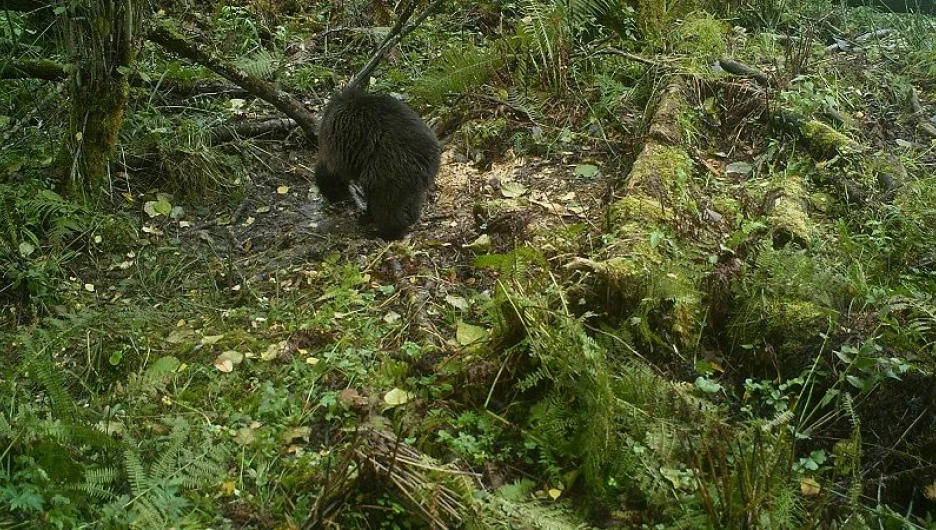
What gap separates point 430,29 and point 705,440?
5.56 meters

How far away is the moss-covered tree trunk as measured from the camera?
451 cm

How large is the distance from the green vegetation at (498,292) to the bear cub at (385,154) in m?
0.24

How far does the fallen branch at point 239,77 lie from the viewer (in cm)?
536

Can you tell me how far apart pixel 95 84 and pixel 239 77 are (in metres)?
1.09

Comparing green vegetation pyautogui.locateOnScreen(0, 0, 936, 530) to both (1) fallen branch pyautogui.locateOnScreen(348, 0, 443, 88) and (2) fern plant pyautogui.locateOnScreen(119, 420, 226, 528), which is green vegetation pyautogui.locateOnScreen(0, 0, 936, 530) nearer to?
(2) fern plant pyautogui.locateOnScreen(119, 420, 226, 528)

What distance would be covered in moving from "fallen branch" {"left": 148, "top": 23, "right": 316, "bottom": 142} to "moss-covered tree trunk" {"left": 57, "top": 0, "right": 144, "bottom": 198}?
0.58 m

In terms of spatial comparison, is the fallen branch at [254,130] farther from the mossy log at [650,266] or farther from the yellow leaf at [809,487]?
the yellow leaf at [809,487]

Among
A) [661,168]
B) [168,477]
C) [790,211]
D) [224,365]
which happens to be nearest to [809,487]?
[790,211]

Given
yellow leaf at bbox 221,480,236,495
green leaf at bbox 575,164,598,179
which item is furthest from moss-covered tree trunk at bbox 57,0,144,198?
green leaf at bbox 575,164,598,179

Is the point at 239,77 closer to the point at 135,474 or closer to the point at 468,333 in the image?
the point at 468,333

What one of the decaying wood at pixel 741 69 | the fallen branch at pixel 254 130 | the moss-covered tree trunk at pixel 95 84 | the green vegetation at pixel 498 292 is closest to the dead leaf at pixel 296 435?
the green vegetation at pixel 498 292

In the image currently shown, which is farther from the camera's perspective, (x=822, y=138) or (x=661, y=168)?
(x=822, y=138)

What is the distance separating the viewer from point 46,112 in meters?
5.48

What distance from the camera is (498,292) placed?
134 inches
